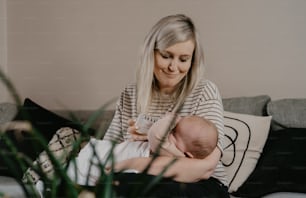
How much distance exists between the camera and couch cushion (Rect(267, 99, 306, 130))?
185cm

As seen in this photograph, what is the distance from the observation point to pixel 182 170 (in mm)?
1316

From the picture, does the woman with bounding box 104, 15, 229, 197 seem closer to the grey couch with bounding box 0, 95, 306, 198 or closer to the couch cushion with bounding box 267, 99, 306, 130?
the grey couch with bounding box 0, 95, 306, 198

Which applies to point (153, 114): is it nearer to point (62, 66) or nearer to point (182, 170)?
point (182, 170)

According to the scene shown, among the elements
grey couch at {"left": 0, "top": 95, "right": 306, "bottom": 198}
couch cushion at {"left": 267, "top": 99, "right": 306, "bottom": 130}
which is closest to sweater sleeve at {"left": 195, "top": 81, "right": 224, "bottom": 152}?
grey couch at {"left": 0, "top": 95, "right": 306, "bottom": 198}

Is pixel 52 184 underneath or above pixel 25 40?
above

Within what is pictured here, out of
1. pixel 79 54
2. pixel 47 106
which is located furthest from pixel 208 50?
pixel 47 106

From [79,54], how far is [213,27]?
548mm

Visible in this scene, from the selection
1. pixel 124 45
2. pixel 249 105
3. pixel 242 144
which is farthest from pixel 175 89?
pixel 124 45

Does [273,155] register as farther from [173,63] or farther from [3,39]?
[3,39]

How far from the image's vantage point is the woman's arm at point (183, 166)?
1282 millimetres

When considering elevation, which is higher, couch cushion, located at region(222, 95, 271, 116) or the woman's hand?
the woman's hand

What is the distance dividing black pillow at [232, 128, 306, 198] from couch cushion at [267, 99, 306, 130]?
0.30 ft

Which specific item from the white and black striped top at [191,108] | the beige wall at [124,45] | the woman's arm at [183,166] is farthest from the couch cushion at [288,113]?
the woman's arm at [183,166]

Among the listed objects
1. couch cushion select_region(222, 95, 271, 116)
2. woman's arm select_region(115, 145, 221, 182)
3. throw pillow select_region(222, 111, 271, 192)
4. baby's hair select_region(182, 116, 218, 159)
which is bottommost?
throw pillow select_region(222, 111, 271, 192)
